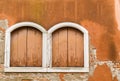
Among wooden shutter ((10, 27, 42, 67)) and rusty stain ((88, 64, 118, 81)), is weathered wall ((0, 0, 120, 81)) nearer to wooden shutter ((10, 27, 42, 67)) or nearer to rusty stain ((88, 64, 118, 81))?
rusty stain ((88, 64, 118, 81))

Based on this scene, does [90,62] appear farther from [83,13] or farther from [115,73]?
[83,13]

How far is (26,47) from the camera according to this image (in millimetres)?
9812

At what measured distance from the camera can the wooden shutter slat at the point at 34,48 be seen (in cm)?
976

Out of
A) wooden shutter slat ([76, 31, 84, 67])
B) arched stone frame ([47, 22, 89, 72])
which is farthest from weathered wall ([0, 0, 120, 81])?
wooden shutter slat ([76, 31, 84, 67])

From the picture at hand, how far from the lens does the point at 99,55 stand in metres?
9.67

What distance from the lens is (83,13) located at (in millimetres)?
9820

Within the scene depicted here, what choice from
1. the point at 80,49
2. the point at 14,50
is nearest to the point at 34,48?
the point at 14,50

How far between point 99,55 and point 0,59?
2538 millimetres

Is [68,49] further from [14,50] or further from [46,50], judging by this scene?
[14,50]

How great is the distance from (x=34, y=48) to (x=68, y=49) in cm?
88

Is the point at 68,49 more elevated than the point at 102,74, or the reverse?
the point at 68,49

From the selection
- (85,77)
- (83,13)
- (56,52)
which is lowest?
(85,77)

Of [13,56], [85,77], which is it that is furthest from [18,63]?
[85,77]

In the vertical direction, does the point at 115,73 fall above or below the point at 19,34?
below
